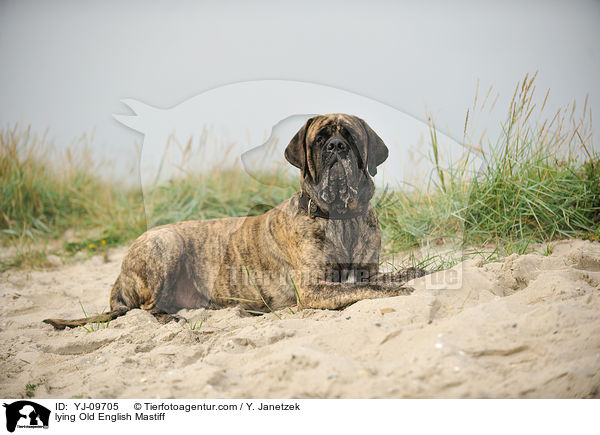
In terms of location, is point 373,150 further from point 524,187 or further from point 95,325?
point 95,325

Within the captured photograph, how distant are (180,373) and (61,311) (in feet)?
7.67

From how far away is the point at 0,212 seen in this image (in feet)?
19.5

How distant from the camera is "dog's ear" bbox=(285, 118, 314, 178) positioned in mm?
2859

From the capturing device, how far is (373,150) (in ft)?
9.36

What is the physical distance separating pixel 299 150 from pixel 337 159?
27 centimetres

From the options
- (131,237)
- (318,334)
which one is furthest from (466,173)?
(131,237)

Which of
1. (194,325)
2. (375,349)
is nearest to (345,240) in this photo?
(194,325)

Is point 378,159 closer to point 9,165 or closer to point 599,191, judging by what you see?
point 599,191

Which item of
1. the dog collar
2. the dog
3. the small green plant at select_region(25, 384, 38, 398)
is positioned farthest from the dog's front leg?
the small green plant at select_region(25, 384, 38, 398)

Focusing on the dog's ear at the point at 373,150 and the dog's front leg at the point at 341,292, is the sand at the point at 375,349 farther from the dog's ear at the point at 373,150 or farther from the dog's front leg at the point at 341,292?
the dog's ear at the point at 373,150
